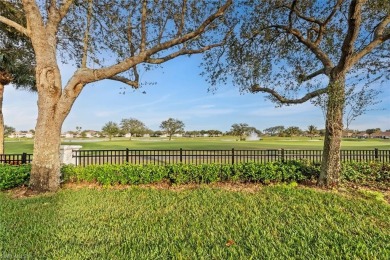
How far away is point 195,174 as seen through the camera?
732cm

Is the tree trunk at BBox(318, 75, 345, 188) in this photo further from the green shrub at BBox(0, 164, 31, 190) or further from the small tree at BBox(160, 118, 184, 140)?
the small tree at BBox(160, 118, 184, 140)

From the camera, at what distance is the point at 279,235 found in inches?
143

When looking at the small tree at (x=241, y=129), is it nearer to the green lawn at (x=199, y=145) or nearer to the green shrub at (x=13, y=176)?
the green lawn at (x=199, y=145)

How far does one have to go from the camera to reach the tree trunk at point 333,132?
686 centimetres

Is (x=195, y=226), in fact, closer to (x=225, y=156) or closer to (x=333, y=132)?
(x=333, y=132)

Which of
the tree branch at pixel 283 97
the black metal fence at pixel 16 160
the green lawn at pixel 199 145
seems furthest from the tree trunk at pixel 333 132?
the green lawn at pixel 199 145

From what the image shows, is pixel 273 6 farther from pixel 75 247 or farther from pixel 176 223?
pixel 75 247

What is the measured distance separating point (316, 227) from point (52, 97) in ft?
23.2

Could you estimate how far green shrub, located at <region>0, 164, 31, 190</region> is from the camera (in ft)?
22.3

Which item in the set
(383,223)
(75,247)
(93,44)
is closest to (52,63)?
(93,44)

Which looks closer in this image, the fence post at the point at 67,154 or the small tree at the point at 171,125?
the fence post at the point at 67,154

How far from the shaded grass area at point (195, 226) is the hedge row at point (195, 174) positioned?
1.15 metres

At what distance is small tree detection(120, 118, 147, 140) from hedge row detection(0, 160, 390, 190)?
79.9 meters

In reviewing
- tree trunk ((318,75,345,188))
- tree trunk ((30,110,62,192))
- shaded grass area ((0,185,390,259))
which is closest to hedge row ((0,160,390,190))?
tree trunk ((318,75,345,188))
